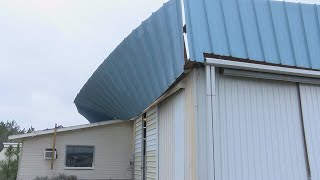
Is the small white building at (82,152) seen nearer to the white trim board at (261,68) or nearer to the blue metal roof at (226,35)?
the blue metal roof at (226,35)

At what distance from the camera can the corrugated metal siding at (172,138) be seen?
7264 mm

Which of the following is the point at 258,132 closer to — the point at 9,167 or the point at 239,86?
the point at 239,86

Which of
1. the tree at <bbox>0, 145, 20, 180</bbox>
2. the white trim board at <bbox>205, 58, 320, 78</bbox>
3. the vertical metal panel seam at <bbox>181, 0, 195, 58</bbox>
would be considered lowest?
the tree at <bbox>0, 145, 20, 180</bbox>

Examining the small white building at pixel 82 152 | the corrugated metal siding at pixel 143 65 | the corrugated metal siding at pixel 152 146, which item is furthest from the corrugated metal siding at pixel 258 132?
the small white building at pixel 82 152

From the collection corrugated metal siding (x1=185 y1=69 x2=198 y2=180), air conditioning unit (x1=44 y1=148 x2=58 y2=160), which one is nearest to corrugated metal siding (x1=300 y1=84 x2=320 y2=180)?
corrugated metal siding (x1=185 y1=69 x2=198 y2=180)

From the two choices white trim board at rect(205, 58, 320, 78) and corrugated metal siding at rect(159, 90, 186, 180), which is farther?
corrugated metal siding at rect(159, 90, 186, 180)

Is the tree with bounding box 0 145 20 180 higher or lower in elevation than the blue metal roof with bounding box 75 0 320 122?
lower

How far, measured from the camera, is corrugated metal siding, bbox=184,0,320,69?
668 centimetres

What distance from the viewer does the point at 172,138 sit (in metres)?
7.94

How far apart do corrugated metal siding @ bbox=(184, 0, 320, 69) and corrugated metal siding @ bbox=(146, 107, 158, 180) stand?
3314 mm

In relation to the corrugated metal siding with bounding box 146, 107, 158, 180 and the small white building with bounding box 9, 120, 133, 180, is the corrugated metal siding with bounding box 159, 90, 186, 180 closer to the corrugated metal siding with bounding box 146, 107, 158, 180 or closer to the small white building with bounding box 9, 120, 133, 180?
the corrugated metal siding with bounding box 146, 107, 158, 180

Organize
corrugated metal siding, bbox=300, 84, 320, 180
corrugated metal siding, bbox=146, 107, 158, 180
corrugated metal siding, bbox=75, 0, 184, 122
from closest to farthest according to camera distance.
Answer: corrugated metal siding, bbox=300, 84, 320, 180 → corrugated metal siding, bbox=75, 0, 184, 122 → corrugated metal siding, bbox=146, 107, 158, 180

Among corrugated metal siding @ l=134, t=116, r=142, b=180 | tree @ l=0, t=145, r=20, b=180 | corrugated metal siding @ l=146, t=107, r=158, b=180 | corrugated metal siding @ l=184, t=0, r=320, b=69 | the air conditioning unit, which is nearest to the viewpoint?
corrugated metal siding @ l=184, t=0, r=320, b=69

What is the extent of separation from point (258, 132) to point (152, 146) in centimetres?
384
